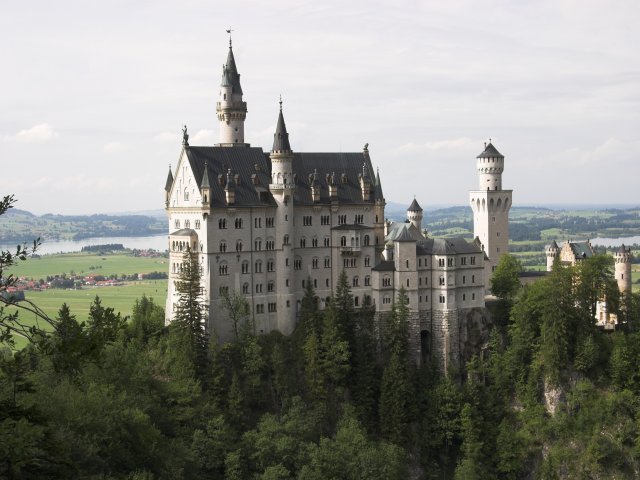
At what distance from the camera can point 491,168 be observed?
12394 centimetres

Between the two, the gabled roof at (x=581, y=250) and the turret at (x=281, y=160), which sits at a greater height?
the turret at (x=281, y=160)

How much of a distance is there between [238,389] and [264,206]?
63.6ft

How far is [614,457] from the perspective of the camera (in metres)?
98.8

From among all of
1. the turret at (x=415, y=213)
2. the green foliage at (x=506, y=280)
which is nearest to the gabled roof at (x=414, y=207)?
the turret at (x=415, y=213)

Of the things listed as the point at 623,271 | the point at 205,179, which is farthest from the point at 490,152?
the point at 205,179

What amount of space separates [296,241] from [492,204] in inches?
1249

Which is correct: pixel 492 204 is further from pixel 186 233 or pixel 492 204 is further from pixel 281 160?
pixel 186 233

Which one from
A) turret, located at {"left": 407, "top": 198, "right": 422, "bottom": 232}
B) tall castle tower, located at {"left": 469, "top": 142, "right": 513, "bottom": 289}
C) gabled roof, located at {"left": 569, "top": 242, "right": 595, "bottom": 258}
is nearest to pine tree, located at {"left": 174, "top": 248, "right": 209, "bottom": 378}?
turret, located at {"left": 407, "top": 198, "right": 422, "bottom": 232}

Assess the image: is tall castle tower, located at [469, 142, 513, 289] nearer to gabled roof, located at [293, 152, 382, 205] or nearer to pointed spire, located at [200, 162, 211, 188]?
gabled roof, located at [293, 152, 382, 205]

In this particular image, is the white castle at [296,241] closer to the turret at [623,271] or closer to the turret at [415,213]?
the turret at [415,213]

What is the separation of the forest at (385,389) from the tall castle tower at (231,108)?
18.6 meters

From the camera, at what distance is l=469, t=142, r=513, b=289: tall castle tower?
405 ft

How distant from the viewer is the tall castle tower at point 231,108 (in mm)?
108125

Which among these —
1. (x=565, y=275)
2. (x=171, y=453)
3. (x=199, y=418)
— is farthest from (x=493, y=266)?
(x=171, y=453)
